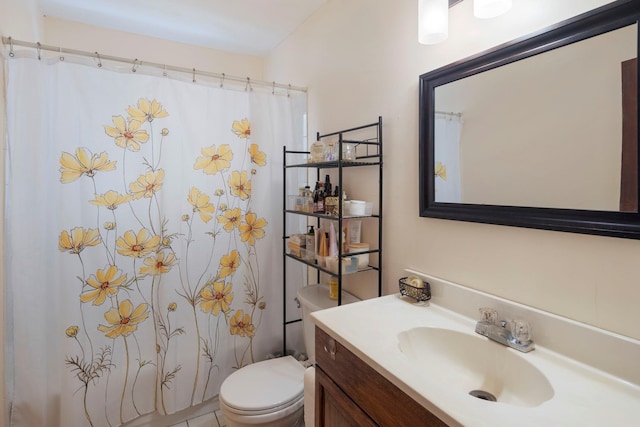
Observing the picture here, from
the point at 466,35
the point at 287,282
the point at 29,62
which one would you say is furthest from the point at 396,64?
the point at 29,62

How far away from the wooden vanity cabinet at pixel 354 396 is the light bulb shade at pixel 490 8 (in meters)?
1.09

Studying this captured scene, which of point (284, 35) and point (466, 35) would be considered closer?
point (466, 35)

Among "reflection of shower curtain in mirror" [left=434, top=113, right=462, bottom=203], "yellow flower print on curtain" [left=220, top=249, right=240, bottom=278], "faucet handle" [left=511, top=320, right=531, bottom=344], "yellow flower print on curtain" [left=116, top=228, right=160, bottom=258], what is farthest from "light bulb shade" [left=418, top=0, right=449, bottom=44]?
"yellow flower print on curtain" [left=116, top=228, right=160, bottom=258]

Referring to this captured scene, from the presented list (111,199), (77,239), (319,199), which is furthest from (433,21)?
(77,239)

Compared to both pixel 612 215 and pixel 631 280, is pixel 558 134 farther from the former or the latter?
pixel 631 280

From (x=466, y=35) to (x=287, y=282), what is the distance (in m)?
1.64

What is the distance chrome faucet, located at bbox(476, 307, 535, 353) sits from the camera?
937mm

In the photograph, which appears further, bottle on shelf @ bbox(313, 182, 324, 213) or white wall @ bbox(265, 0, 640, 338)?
bottle on shelf @ bbox(313, 182, 324, 213)

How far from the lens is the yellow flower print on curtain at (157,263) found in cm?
163

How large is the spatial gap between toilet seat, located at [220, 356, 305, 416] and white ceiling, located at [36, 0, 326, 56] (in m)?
2.05

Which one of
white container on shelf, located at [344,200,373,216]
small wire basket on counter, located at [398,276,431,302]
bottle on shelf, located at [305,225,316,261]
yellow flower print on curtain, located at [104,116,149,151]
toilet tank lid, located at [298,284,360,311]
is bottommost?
toilet tank lid, located at [298,284,360,311]

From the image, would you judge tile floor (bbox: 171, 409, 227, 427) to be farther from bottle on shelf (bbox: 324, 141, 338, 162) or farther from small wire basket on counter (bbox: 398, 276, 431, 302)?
bottle on shelf (bbox: 324, 141, 338, 162)

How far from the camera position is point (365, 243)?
63.4 inches

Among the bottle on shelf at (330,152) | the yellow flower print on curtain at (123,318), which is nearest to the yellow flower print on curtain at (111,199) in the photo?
the yellow flower print on curtain at (123,318)
